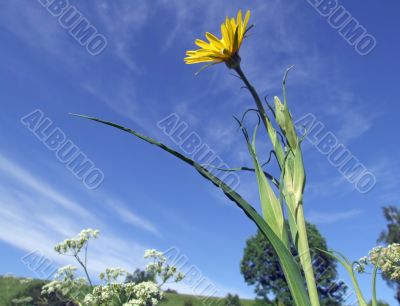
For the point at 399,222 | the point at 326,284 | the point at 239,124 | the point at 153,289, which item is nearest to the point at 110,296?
the point at 153,289

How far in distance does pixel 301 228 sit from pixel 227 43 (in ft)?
3.01

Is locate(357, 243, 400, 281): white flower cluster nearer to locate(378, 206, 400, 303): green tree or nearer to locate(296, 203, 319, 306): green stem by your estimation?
locate(296, 203, 319, 306): green stem

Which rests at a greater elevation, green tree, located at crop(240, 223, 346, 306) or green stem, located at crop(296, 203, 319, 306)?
green tree, located at crop(240, 223, 346, 306)

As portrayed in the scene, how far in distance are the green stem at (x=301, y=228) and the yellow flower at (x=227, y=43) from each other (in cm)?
8

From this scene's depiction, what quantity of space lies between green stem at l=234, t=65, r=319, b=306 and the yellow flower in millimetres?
78

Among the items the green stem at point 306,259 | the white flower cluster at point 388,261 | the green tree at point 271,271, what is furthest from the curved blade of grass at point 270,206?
the green tree at point 271,271

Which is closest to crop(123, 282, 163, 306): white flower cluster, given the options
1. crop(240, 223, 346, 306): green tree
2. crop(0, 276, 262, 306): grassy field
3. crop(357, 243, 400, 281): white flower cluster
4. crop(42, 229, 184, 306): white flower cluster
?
crop(42, 229, 184, 306): white flower cluster

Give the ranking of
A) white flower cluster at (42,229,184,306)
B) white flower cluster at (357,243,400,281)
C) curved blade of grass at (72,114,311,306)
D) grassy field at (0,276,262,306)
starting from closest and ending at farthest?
curved blade of grass at (72,114,311,306)
white flower cluster at (357,243,400,281)
white flower cluster at (42,229,184,306)
grassy field at (0,276,262,306)

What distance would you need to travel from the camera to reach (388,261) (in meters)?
2.54

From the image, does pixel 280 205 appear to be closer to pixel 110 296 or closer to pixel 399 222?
pixel 110 296

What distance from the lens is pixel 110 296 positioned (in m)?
5.39

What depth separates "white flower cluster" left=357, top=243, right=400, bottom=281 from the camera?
252cm

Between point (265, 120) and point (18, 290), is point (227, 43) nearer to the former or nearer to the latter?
point (265, 120)

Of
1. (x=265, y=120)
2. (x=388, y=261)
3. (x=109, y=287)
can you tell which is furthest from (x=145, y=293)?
(x=265, y=120)
